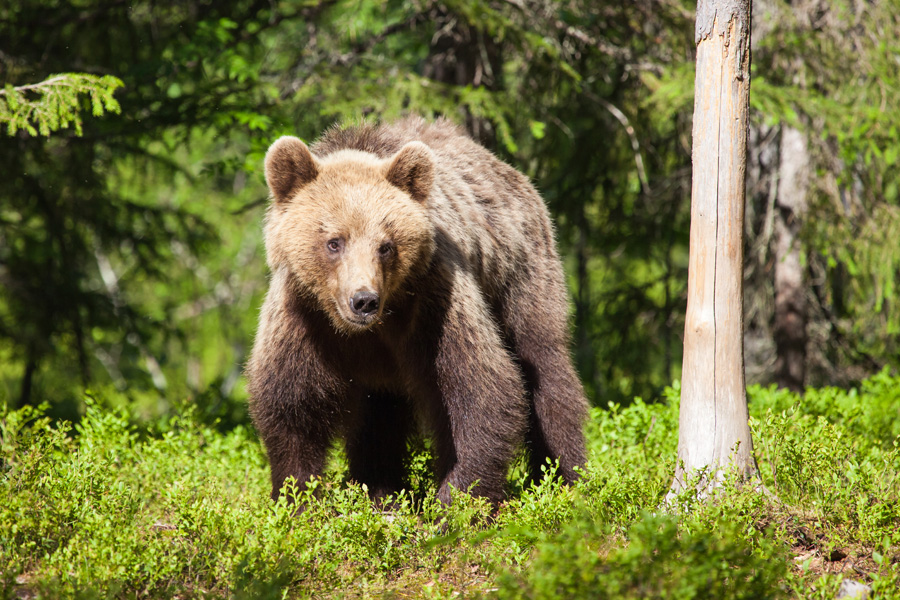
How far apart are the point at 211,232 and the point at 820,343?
7.79 metres

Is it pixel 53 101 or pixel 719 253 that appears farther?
pixel 53 101

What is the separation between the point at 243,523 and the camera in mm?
4527

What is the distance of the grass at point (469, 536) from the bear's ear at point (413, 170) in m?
1.91

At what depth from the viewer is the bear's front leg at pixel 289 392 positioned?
17.3ft

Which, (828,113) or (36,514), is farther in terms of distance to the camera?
(828,113)

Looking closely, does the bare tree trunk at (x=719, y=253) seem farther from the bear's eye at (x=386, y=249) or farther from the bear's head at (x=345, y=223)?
the bear's eye at (x=386, y=249)

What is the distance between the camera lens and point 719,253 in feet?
16.2

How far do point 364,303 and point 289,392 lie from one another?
3.19ft

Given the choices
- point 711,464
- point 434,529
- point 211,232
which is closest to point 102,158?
point 211,232

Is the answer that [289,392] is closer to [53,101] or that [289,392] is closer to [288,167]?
[288,167]

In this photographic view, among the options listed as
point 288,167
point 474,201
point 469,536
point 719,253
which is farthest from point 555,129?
point 469,536

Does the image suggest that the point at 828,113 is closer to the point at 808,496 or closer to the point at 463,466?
the point at 808,496

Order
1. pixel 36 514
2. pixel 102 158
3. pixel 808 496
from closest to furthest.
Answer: pixel 36 514 → pixel 808 496 → pixel 102 158

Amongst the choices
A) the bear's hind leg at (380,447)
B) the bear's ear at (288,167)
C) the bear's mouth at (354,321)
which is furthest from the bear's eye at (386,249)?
the bear's hind leg at (380,447)
